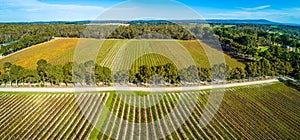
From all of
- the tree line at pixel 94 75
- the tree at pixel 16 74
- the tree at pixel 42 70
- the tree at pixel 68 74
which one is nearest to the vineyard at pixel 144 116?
the tree at pixel 16 74

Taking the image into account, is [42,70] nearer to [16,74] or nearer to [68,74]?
[16,74]

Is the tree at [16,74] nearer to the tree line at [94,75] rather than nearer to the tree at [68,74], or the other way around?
the tree line at [94,75]

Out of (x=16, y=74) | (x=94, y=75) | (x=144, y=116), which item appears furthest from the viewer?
(x=94, y=75)

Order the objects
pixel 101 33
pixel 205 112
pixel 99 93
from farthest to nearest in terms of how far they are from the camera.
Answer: pixel 101 33 → pixel 99 93 → pixel 205 112

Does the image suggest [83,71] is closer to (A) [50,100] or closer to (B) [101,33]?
(A) [50,100]

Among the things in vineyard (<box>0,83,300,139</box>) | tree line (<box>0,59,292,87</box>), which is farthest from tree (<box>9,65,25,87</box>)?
vineyard (<box>0,83,300,139</box>)

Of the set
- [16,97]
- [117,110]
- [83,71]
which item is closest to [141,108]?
[117,110]

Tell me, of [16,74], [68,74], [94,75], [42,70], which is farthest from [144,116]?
[16,74]

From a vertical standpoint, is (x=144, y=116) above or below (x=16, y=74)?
below
